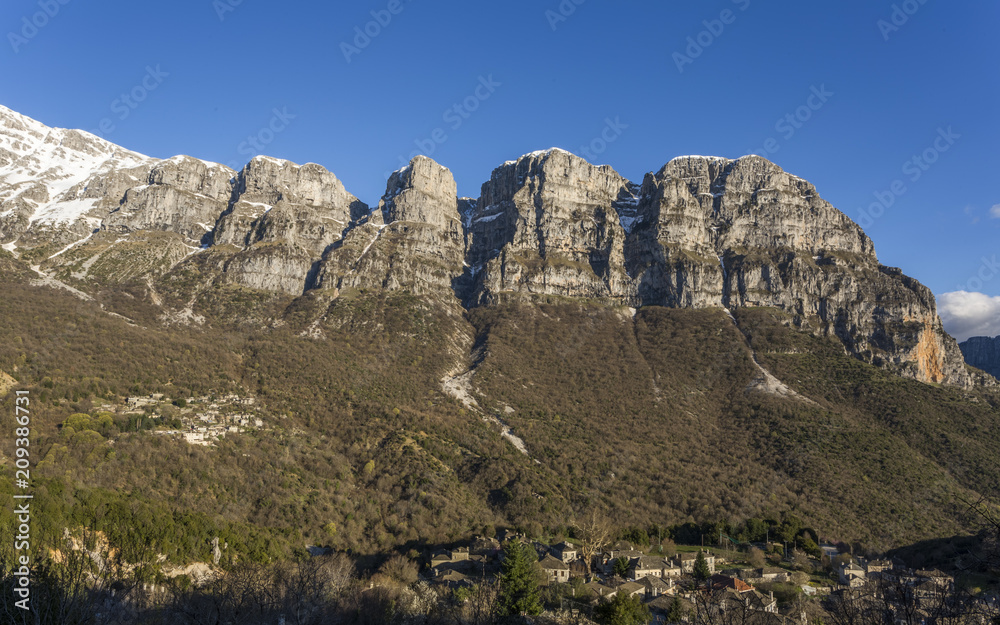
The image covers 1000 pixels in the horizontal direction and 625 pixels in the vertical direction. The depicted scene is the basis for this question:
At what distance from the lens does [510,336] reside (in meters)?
106

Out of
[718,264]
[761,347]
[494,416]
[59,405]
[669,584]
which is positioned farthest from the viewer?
[718,264]

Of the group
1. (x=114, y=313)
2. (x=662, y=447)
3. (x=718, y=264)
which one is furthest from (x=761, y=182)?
(x=114, y=313)

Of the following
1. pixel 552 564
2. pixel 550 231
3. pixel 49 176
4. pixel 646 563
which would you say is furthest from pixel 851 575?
pixel 49 176

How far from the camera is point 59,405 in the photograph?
161 ft

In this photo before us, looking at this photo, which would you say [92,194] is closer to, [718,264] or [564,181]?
[564,181]

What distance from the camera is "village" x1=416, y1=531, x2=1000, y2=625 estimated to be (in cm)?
3569

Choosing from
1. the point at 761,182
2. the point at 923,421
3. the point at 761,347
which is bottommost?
the point at 923,421

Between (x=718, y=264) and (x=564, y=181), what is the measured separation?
136 feet

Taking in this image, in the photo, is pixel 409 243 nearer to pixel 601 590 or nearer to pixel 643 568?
pixel 643 568

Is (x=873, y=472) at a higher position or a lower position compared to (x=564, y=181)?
lower

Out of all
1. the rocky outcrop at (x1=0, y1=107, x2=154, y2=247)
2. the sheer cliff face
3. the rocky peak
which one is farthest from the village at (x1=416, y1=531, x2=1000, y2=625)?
the rocky outcrop at (x1=0, y1=107, x2=154, y2=247)

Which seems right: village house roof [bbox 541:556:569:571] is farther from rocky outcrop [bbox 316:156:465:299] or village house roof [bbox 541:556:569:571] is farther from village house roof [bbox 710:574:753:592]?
rocky outcrop [bbox 316:156:465:299]

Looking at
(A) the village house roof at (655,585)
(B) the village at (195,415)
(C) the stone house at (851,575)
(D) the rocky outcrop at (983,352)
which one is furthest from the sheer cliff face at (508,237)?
(A) the village house roof at (655,585)

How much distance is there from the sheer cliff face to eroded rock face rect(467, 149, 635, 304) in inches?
14.7
